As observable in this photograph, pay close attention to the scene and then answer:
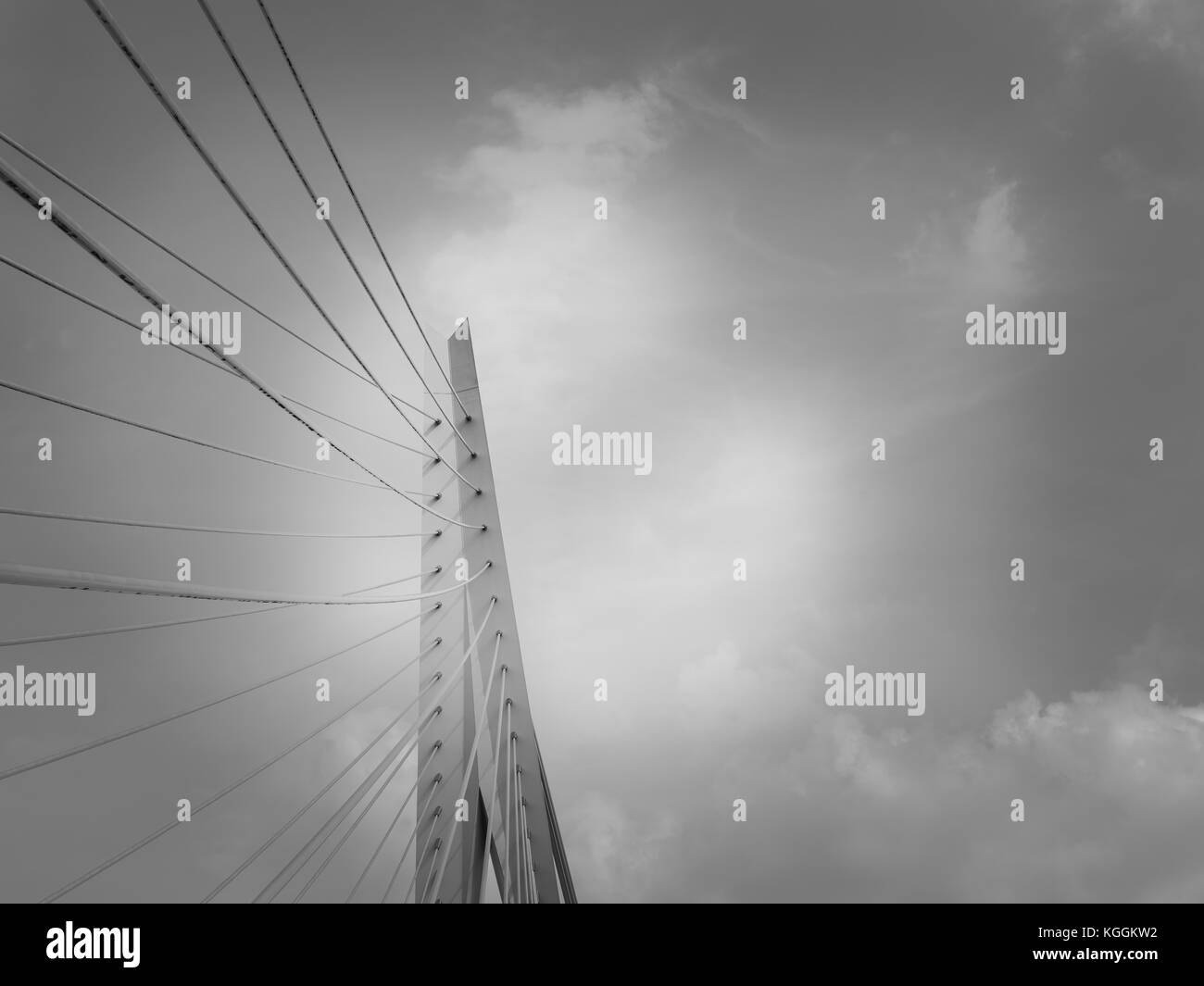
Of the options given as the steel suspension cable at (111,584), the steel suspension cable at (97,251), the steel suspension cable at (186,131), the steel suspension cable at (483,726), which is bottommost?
the steel suspension cable at (483,726)

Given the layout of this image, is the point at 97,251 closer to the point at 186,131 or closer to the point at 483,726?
the point at 186,131

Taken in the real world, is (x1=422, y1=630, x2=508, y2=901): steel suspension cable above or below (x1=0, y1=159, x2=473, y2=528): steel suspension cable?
below

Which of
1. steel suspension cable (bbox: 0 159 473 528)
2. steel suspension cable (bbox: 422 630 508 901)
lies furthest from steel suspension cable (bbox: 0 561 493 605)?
steel suspension cable (bbox: 422 630 508 901)

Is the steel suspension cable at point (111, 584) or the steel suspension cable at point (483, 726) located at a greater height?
the steel suspension cable at point (111, 584)

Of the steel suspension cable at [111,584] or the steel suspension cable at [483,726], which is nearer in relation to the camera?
the steel suspension cable at [111,584]

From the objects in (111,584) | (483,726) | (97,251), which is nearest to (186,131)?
(97,251)

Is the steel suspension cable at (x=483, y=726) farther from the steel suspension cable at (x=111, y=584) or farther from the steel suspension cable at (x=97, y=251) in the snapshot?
the steel suspension cable at (x=97, y=251)

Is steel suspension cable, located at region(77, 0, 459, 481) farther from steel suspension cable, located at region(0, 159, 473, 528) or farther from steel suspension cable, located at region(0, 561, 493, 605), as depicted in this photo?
steel suspension cable, located at region(0, 561, 493, 605)

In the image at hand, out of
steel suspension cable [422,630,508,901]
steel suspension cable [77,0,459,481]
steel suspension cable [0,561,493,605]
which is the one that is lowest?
steel suspension cable [422,630,508,901]

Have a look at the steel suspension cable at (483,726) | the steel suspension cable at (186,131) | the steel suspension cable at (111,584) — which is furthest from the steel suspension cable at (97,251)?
the steel suspension cable at (483,726)

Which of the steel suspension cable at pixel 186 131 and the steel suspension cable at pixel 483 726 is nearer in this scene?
the steel suspension cable at pixel 186 131
